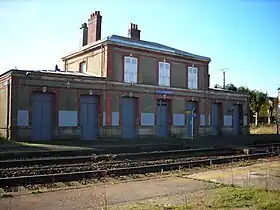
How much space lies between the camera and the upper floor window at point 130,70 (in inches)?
969

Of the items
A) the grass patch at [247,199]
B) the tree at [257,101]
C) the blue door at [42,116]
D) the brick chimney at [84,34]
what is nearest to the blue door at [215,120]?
the brick chimney at [84,34]

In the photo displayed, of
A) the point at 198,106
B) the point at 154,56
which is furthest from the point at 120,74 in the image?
the point at 198,106

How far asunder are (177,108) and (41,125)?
37.9ft

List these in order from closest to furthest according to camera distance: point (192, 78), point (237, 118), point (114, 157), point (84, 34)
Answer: point (114, 157) → point (192, 78) → point (84, 34) → point (237, 118)

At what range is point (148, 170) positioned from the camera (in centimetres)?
1152

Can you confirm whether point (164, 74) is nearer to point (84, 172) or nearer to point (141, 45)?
point (141, 45)

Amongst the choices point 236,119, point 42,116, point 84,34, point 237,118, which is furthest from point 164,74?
point 237,118

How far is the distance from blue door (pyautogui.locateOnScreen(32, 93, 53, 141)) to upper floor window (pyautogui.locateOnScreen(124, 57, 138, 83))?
6031 mm

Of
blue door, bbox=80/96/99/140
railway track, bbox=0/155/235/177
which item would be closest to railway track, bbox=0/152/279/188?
railway track, bbox=0/155/235/177

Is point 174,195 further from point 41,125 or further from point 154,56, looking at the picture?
point 154,56

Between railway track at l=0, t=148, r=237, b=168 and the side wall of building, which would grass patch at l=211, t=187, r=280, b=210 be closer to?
railway track at l=0, t=148, r=237, b=168

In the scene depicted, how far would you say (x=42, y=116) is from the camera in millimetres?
21094

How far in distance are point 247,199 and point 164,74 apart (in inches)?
811

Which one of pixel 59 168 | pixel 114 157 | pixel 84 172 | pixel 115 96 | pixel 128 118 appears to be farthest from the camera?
pixel 128 118
